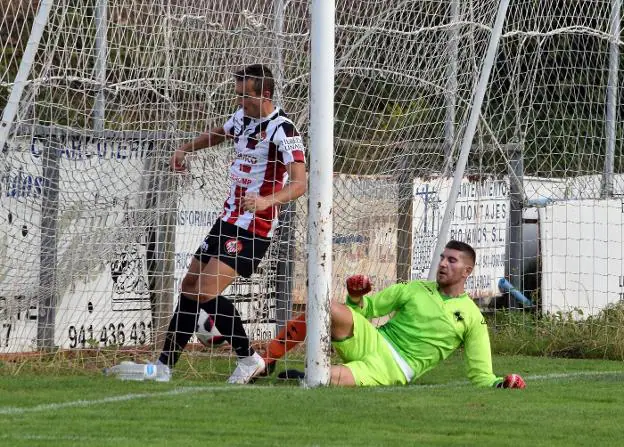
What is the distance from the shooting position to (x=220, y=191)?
1118cm

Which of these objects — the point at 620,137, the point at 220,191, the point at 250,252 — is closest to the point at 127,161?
the point at 220,191

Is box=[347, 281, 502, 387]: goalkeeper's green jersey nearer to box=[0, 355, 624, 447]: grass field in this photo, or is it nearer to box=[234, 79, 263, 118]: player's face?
box=[0, 355, 624, 447]: grass field

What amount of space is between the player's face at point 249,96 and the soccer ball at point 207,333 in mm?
1400

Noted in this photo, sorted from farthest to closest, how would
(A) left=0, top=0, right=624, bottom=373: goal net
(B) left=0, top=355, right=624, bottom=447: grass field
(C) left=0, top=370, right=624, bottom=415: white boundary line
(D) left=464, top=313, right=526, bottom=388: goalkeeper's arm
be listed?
(A) left=0, top=0, right=624, bottom=373: goal net
(D) left=464, top=313, right=526, bottom=388: goalkeeper's arm
(C) left=0, top=370, right=624, bottom=415: white boundary line
(B) left=0, top=355, right=624, bottom=447: grass field

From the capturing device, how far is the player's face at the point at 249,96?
364 inches

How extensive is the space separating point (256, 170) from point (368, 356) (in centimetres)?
146

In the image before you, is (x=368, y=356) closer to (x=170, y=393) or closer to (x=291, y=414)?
(x=170, y=393)

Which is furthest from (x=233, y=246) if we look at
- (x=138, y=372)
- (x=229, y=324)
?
(x=138, y=372)

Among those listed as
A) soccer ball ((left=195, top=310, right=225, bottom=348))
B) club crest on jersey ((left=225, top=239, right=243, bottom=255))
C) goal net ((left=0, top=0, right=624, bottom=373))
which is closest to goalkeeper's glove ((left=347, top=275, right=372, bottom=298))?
club crest on jersey ((left=225, top=239, right=243, bottom=255))

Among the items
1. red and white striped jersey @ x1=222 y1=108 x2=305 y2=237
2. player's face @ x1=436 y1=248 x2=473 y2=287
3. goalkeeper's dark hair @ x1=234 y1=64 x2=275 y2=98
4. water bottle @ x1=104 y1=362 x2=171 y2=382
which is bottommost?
water bottle @ x1=104 y1=362 x2=171 y2=382

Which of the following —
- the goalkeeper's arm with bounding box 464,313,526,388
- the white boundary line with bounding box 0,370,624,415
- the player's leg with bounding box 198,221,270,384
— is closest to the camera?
the white boundary line with bounding box 0,370,624,415

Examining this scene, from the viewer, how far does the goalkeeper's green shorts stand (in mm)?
8844

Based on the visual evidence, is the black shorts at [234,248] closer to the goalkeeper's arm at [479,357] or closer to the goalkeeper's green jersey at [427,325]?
the goalkeeper's green jersey at [427,325]

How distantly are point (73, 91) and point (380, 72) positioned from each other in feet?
9.48
